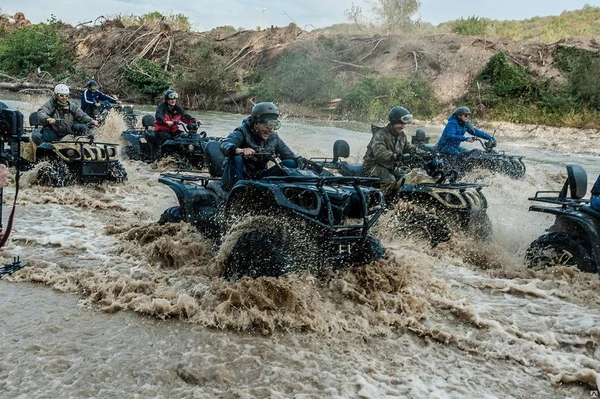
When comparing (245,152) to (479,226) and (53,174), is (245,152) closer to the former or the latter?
(479,226)

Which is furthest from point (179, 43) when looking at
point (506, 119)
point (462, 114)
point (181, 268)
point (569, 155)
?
point (181, 268)

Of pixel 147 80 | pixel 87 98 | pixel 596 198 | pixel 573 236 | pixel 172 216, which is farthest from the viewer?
pixel 147 80

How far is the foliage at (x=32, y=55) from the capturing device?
32.9 metres

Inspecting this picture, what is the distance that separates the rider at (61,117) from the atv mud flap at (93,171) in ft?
2.52

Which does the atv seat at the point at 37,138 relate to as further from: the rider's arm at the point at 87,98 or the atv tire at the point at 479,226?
the atv tire at the point at 479,226

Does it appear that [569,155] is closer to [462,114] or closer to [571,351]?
[462,114]

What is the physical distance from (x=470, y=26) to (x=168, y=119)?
25.2 metres

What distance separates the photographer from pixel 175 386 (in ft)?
12.7

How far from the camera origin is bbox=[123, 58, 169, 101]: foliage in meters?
30.4

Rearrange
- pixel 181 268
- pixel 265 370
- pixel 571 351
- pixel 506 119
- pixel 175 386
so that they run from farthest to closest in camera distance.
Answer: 1. pixel 506 119
2. pixel 181 268
3. pixel 571 351
4. pixel 265 370
5. pixel 175 386

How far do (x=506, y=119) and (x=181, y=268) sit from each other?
20120mm

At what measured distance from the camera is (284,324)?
4840mm

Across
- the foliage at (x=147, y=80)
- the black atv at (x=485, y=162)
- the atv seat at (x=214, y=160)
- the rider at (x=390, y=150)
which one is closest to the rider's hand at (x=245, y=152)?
the atv seat at (x=214, y=160)

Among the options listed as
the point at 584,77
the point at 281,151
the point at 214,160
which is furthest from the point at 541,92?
the point at 281,151
